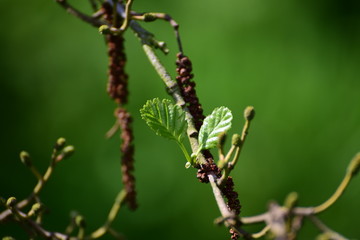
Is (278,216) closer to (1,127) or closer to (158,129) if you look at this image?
(158,129)

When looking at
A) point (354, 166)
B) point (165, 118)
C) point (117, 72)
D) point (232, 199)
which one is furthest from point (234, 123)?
point (354, 166)

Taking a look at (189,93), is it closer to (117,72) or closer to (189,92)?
(189,92)

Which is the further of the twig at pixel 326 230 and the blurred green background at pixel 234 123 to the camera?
the blurred green background at pixel 234 123

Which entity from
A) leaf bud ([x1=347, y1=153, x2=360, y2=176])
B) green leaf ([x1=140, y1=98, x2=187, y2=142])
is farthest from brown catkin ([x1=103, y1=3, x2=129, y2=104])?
leaf bud ([x1=347, y1=153, x2=360, y2=176])

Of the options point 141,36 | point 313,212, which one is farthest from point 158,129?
point 313,212

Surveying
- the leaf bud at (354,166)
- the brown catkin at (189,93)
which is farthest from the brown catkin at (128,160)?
the leaf bud at (354,166)

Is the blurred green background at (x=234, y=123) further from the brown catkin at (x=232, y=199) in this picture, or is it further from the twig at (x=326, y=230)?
the twig at (x=326, y=230)
